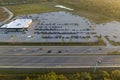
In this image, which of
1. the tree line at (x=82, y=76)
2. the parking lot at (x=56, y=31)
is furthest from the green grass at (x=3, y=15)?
the tree line at (x=82, y=76)

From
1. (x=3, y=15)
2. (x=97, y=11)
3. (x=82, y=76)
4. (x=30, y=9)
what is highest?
(x=82, y=76)

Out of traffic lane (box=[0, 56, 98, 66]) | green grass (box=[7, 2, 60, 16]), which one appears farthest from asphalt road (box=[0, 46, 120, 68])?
green grass (box=[7, 2, 60, 16])

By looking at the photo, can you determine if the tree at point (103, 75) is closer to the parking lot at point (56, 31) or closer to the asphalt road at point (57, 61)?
the asphalt road at point (57, 61)

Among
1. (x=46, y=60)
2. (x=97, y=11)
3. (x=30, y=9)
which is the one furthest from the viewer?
(x=30, y=9)

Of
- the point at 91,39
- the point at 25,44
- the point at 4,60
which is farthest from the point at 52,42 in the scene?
the point at 4,60

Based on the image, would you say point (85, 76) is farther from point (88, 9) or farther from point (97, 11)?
point (88, 9)

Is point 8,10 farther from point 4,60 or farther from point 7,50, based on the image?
point 4,60

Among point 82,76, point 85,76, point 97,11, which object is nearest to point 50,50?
point 82,76

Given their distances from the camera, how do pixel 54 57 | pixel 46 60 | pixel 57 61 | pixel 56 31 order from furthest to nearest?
pixel 56 31
pixel 54 57
pixel 46 60
pixel 57 61

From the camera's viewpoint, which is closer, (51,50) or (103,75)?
(103,75)

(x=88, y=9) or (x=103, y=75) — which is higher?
(x=103, y=75)

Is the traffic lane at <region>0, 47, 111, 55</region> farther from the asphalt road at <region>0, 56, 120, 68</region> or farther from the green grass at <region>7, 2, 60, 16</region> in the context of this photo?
the green grass at <region>7, 2, 60, 16</region>
